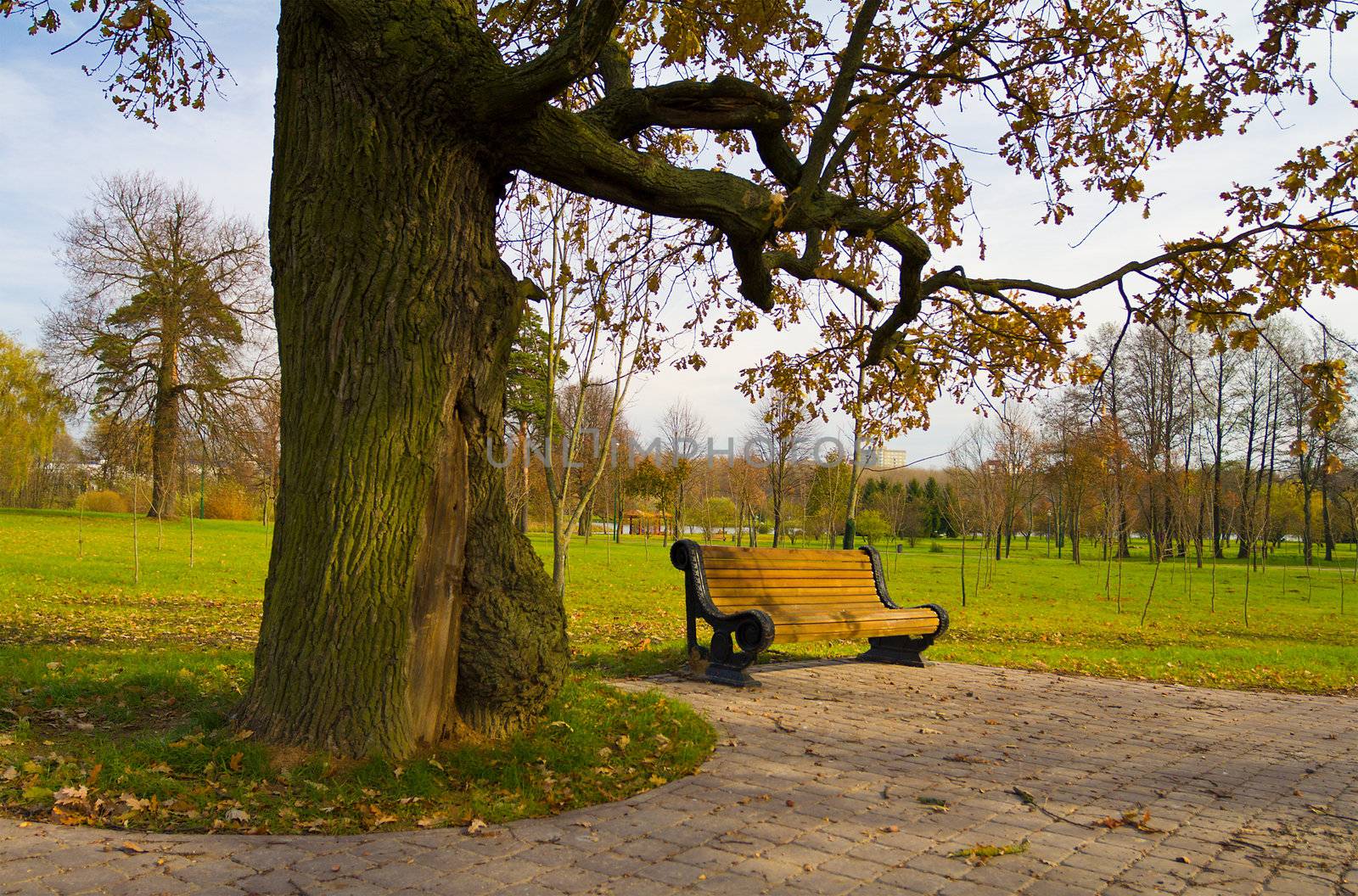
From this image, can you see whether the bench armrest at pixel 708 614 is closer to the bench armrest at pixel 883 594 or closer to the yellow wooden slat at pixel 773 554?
the yellow wooden slat at pixel 773 554

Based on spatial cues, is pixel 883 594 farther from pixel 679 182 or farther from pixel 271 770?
pixel 271 770

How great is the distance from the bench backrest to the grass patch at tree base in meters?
2.10

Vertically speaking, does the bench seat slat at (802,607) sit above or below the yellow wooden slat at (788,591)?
below

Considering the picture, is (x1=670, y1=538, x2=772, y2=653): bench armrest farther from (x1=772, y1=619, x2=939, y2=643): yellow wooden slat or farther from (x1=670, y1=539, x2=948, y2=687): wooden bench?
(x1=772, y1=619, x2=939, y2=643): yellow wooden slat

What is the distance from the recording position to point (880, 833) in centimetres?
356

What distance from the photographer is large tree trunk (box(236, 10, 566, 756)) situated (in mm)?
4070

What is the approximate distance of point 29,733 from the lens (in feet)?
13.8

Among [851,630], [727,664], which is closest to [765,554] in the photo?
[851,630]

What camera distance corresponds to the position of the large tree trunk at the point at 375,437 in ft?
13.4

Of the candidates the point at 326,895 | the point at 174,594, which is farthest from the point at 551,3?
the point at 174,594

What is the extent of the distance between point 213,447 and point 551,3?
27.2 meters

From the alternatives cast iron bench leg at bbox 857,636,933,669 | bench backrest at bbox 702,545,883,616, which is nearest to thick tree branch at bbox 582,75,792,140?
bench backrest at bbox 702,545,883,616

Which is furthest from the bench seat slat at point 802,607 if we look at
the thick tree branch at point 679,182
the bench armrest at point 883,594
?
the thick tree branch at point 679,182

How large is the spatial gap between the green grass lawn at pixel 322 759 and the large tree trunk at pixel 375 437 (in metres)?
0.30
